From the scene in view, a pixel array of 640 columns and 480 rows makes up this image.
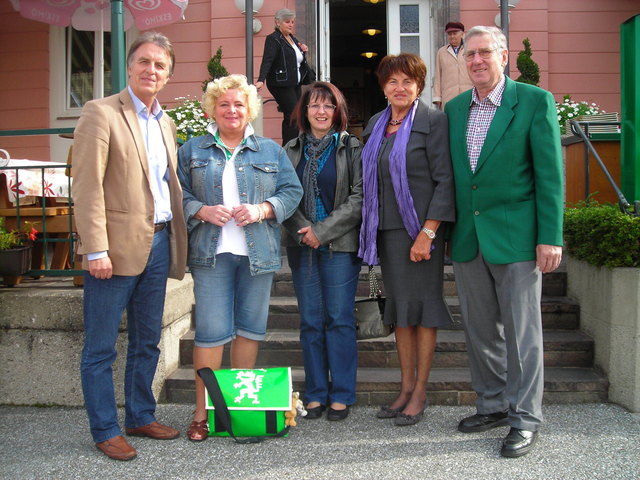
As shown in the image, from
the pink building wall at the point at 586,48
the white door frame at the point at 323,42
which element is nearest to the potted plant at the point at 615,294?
the pink building wall at the point at 586,48

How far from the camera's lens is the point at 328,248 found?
355 centimetres

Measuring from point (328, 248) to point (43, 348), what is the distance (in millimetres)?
1944

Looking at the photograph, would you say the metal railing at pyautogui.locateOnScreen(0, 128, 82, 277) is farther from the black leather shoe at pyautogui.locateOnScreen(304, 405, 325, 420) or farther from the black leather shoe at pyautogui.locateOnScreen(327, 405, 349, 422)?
the black leather shoe at pyautogui.locateOnScreen(327, 405, 349, 422)

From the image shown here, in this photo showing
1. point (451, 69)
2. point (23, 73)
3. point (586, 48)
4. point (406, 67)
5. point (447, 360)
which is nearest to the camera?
point (406, 67)

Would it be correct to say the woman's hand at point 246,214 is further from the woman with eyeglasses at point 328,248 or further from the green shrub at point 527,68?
the green shrub at point 527,68

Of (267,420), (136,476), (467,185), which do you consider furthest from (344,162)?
(136,476)

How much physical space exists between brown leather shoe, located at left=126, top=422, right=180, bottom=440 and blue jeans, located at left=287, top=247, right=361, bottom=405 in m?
0.81

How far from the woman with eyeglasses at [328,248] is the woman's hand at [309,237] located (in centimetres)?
5

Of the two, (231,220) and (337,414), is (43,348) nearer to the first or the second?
(231,220)

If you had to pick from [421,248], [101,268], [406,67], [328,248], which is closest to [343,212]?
[328,248]

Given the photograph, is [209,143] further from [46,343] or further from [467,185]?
[46,343]

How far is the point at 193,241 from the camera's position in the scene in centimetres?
337

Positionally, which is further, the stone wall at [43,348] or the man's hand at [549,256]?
the stone wall at [43,348]

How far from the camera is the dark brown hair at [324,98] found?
3590 mm
